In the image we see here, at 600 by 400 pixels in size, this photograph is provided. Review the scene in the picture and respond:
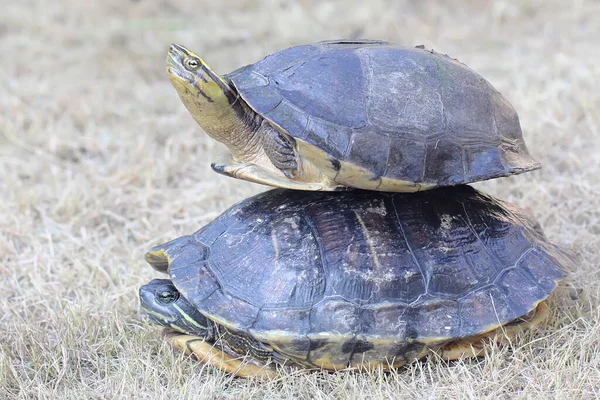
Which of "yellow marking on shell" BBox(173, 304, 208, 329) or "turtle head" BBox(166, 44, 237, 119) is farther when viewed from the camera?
"yellow marking on shell" BBox(173, 304, 208, 329)

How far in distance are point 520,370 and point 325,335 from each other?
0.96 meters

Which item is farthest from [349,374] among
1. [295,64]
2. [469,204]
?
[295,64]

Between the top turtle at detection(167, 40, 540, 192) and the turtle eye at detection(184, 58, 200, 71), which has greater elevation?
the turtle eye at detection(184, 58, 200, 71)

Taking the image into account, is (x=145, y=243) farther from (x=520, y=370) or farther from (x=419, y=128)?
(x=520, y=370)

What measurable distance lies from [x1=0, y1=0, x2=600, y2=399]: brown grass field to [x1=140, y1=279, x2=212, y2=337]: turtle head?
14 cm

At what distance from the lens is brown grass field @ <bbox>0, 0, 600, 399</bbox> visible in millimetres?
2979

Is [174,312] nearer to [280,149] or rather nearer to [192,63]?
[280,149]

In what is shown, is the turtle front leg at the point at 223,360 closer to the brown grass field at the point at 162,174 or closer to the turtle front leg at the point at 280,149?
the brown grass field at the point at 162,174

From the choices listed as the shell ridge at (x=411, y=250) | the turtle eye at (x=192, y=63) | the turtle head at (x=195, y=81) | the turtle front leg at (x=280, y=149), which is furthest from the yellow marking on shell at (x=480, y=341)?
the turtle eye at (x=192, y=63)

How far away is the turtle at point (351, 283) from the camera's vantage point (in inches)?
115

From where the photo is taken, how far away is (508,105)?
3.19 meters

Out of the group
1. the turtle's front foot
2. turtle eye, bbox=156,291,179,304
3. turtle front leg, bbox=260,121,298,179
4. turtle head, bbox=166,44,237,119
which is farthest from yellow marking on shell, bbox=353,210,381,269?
turtle eye, bbox=156,291,179,304

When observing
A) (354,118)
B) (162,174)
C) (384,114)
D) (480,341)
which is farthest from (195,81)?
(162,174)

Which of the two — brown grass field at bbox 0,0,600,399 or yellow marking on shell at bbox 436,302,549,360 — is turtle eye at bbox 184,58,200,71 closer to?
brown grass field at bbox 0,0,600,399
